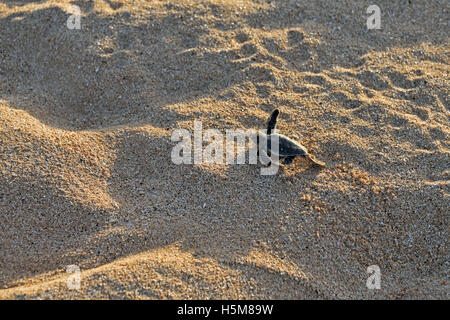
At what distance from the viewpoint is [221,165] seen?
279 cm

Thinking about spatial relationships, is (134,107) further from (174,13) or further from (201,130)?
(174,13)

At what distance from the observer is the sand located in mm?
2414

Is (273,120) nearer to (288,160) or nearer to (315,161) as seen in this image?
(288,160)

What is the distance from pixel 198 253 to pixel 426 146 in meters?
1.78

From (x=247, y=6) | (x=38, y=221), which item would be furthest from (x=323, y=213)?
(x=247, y=6)

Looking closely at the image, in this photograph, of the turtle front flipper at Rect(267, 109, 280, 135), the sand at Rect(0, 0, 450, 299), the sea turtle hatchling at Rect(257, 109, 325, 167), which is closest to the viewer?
the sand at Rect(0, 0, 450, 299)

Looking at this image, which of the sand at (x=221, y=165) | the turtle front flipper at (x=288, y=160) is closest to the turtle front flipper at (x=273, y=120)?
the sand at (x=221, y=165)

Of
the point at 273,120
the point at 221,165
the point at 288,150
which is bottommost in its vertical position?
the point at 221,165

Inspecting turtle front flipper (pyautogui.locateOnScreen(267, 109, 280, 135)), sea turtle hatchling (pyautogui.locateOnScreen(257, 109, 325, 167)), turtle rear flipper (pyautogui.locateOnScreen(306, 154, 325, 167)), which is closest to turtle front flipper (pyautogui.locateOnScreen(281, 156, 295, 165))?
sea turtle hatchling (pyautogui.locateOnScreen(257, 109, 325, 167))

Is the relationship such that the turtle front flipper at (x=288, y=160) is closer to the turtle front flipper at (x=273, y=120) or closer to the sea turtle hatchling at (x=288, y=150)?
the sea turtle hatchling at (x=288, y=150)

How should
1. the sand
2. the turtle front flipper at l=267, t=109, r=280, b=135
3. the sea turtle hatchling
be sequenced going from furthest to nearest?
the turtle front flipper at l=267, t=109, r=280, b=135 < the sea turtle hatchling < the sand

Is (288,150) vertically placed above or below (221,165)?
above

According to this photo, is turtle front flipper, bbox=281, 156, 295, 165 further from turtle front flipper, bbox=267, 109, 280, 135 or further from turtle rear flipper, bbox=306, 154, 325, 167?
turtle front flipper, bbox=267, 109, 280, 135

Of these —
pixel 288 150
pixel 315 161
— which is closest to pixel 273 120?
pixel 288 150
